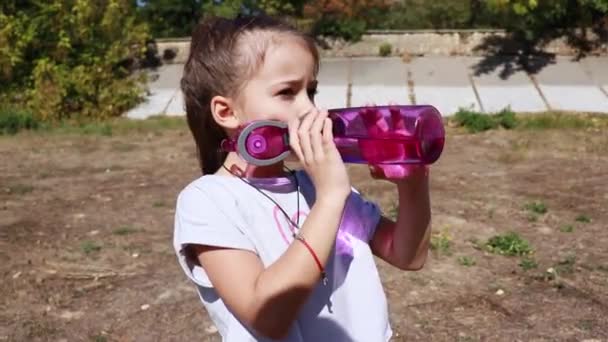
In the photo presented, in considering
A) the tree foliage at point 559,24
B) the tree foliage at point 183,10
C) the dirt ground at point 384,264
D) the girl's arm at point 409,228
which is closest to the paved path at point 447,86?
the tree foliage at point 559,24

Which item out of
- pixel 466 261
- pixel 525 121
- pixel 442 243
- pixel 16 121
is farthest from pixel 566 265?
pixel 16 121

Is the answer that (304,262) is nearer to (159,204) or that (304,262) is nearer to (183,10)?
(159,204)

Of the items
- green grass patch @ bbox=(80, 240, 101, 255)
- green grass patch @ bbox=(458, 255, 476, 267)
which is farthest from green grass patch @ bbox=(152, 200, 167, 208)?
green grass patch @ bbox=(458, 255, 476, 267)

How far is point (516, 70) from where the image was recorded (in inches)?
410

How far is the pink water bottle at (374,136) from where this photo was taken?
1371 millimetres

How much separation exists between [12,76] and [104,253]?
6.19 meters

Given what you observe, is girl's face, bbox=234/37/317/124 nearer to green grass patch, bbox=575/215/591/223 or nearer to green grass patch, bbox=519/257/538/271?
green grass patch, bbox=519/257/538/271

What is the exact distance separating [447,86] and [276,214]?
872 cm

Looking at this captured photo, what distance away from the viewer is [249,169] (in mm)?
1594

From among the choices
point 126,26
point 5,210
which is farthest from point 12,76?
point 5,210

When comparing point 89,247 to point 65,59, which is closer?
point 89,247

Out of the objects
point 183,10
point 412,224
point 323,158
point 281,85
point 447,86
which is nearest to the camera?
point 323,158

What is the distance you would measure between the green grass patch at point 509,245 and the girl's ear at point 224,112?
136 inches

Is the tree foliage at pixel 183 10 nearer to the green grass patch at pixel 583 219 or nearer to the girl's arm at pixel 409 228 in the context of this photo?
the green grass patch at pixel 583 219
